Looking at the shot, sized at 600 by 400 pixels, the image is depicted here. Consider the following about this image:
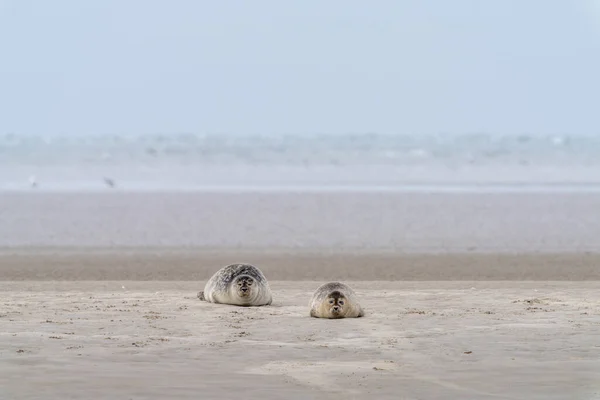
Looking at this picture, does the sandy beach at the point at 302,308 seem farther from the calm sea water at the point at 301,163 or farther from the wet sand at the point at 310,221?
the calm sea water at the point at 301,163

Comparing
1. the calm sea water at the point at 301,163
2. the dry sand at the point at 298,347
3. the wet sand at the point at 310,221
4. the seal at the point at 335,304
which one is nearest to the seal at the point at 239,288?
the dry sand at the point at 298,347

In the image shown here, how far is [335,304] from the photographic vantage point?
30.7ft

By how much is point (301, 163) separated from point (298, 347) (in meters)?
37.2

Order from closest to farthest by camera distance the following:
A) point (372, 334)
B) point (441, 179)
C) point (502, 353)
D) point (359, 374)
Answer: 1. point (359, 374)
2. point (502, 353)
3. point (372, 334)
4. point (441, 179)

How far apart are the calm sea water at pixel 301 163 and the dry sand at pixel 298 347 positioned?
19315mm

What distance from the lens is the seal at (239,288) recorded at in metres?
10.1

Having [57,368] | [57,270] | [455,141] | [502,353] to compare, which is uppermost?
[455,141]

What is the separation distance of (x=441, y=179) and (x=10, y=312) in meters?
26.0

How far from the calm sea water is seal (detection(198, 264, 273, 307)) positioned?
19.1 m

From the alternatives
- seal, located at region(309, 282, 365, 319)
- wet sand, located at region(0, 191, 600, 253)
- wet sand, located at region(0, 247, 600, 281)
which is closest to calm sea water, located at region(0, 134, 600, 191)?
wet sand, located at region(0, 191, 600, 253)

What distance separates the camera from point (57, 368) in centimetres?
720

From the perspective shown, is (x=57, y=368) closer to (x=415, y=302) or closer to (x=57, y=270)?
(x=415, y=302)

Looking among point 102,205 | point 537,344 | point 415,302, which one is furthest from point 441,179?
point 537,344

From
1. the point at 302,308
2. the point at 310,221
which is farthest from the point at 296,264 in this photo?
the point at 310,221
